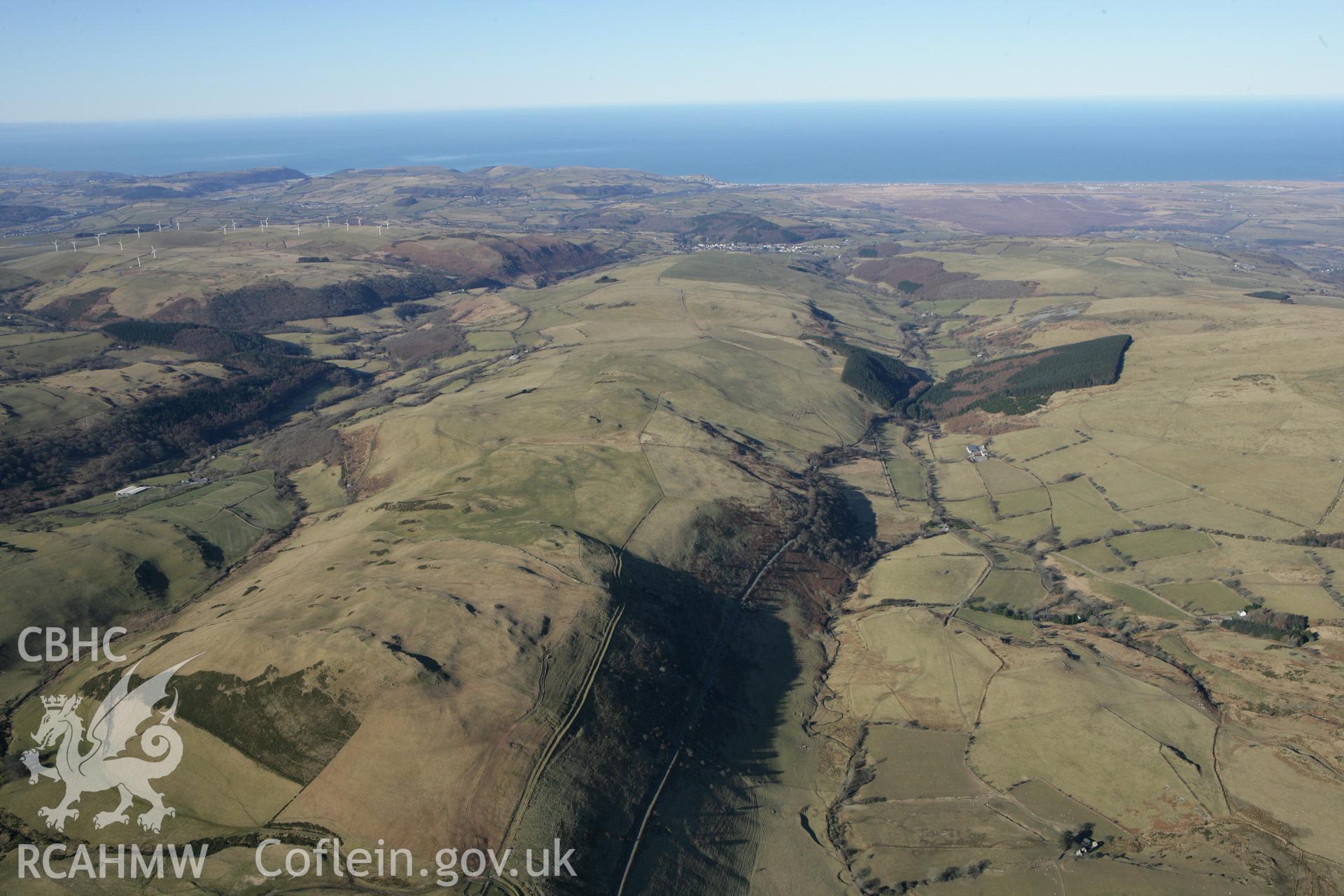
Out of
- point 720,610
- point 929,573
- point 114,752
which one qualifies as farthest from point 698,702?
point 114,752

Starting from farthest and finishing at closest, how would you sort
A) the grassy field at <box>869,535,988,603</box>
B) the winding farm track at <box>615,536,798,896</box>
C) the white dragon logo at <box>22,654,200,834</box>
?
the grassy field at <box>869,535,988,603</box> < the winding farm track at <box>615,536,798,896</box> < the white dragon logo at <box>22,654,200,834</box>

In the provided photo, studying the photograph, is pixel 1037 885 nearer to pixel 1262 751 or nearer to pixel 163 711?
pixel 1262 751

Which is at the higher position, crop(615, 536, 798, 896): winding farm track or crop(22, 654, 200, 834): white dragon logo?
crop(22, 654, 200, 834): white dragon logo

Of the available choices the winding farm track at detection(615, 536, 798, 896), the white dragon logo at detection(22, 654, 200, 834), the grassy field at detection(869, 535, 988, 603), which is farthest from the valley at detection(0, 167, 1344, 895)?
the white dragon logo at detection(22, 654, 200, 834)

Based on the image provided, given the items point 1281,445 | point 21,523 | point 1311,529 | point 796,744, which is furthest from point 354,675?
point 1281,445

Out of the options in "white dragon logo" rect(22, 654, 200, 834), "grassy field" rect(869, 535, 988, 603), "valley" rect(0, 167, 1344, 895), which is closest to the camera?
"white dragon logo" rect(22, 654, 200, 834)

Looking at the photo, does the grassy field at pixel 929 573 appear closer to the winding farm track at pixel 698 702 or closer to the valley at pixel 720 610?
the valley at pixel 720 610

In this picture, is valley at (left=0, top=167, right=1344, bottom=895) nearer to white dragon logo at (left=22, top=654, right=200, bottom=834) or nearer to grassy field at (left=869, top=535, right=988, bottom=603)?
grassy field at (left=869, top=535, right=988, bottom=603)

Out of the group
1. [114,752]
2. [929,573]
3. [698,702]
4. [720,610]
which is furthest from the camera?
[929,573]

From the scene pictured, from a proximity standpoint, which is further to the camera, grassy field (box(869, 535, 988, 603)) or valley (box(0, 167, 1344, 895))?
grassy field (box(869, 535, 988, 603))

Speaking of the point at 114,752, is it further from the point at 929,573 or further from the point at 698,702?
the point at 929,573
